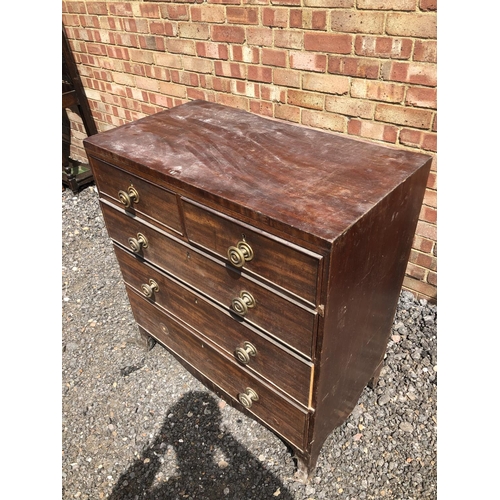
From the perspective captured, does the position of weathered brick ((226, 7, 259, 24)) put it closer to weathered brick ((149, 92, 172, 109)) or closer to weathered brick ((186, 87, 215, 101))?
weathered brick ((186, 87, 215, 101))

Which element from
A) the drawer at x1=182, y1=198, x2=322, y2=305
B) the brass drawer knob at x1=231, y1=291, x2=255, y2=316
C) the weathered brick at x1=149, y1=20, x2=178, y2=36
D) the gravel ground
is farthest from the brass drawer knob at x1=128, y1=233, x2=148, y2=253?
the weathered brick at x1=149, y1=20, x2=178, y2=36

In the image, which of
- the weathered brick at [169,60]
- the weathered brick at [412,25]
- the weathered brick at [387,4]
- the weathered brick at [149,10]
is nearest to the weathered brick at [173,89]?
the weathered brick at [169,60]

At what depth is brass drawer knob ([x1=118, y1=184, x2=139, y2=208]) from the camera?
1.72 m

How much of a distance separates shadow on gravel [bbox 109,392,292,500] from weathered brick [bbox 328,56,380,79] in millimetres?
1967

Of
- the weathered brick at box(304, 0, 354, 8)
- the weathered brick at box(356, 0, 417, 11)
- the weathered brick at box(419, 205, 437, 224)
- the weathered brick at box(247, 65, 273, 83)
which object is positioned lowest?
the weathered brick at box(419, 205, 437, 224)

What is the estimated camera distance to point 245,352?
1687 mm

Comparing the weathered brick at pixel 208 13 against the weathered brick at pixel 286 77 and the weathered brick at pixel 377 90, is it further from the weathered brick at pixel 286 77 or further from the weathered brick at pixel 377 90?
the weathered brick at pixel 377 90

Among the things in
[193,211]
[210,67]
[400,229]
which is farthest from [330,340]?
[210,67]

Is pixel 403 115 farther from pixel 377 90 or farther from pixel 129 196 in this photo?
pixel 129 196

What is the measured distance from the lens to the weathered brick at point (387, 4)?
174 centimetres

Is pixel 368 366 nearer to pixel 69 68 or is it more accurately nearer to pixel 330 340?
pixel 330 340

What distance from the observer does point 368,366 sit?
2.01 m

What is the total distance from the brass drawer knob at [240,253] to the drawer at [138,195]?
0.31 meters

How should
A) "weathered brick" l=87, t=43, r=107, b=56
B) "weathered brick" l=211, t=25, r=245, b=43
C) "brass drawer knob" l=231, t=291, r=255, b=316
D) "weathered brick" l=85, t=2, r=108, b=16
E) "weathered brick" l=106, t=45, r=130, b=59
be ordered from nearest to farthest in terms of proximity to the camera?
"brass drawer knob" l=231, t=291, r=255, b=316
"weathered brick" l=211, t=25, r=245, b=43
"weathered brick" l=85, t=2, r=108, b=16
"weathered brick" l=106, t=45, r=130, b=59
"weathered brick" l=87, t=43, r=107, b=56
